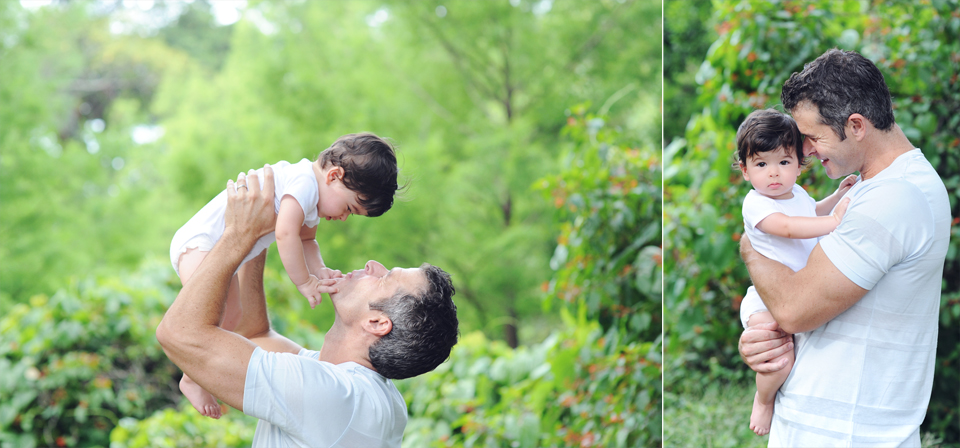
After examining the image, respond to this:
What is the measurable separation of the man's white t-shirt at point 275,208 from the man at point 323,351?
60 millimetres

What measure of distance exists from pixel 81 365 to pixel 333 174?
2524 mm

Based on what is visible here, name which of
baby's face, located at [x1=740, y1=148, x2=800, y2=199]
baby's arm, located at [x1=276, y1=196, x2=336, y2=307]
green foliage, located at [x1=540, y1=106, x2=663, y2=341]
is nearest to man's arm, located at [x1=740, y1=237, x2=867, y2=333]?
baby's face, located at [x1=740, y1=148, x2=800, y2=199]

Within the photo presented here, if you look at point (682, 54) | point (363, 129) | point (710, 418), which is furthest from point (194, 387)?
point (682, 54)

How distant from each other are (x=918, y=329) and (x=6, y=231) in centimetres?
654

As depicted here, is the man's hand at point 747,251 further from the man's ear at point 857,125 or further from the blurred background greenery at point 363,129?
the blurred background greenery at point 363,129

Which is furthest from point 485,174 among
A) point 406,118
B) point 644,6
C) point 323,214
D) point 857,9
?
point 323,214

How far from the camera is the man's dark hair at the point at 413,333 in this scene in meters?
1.30

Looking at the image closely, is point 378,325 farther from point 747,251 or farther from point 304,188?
point 747,251

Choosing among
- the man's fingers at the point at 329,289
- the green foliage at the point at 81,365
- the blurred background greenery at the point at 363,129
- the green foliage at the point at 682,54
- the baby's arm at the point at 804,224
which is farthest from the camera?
the blurred background greenery at the point at 363,129

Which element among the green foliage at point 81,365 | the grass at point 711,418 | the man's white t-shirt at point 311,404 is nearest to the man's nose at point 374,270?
the man's white t-shirt at point 311,404

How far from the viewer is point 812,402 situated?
4.10 feet

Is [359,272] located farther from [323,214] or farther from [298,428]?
[298,428]

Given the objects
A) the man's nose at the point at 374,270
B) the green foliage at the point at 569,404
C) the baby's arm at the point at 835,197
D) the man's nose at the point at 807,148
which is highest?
the man's nose at the point at 807,148

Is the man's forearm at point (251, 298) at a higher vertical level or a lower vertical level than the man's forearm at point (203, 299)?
lower
